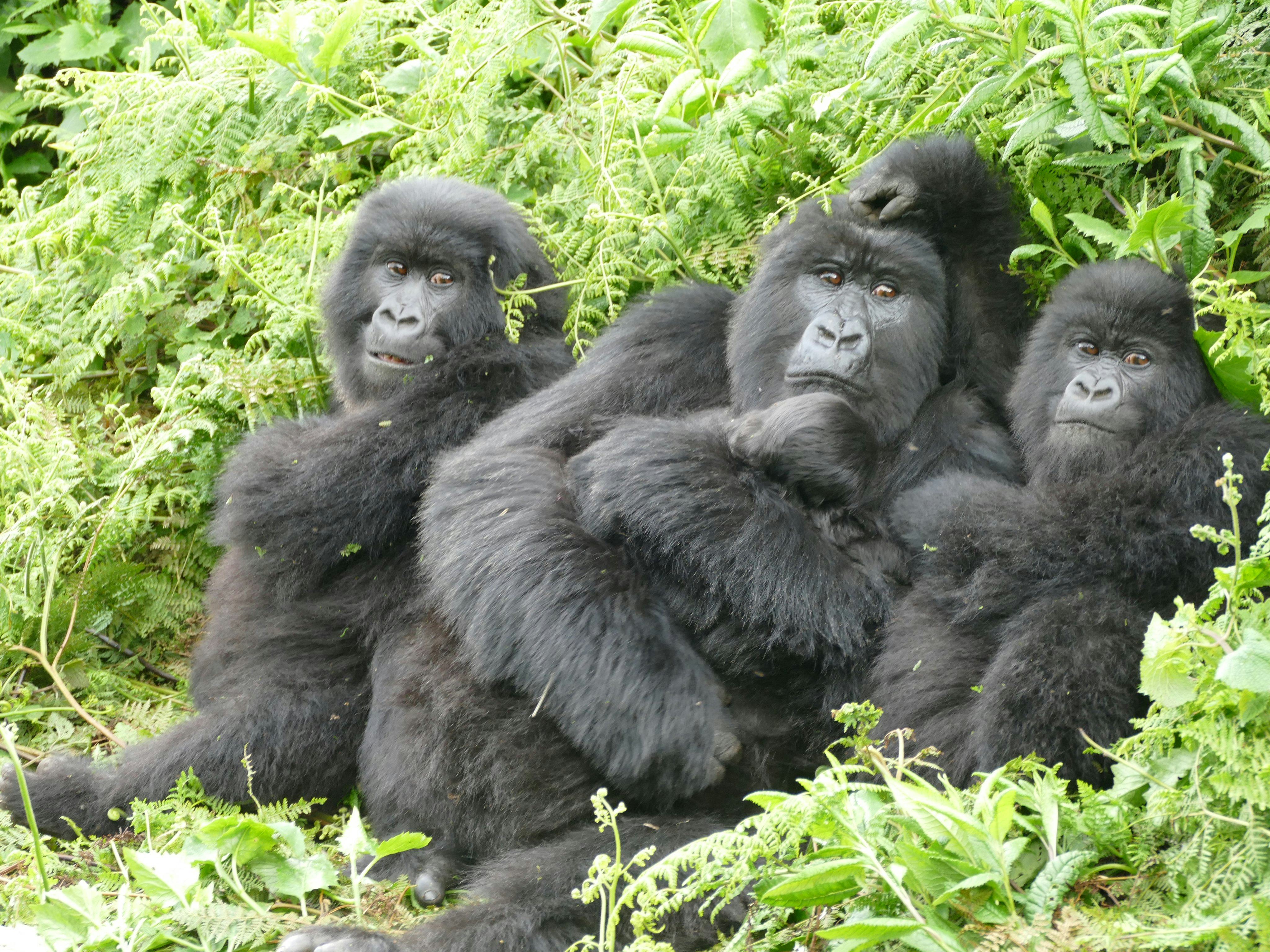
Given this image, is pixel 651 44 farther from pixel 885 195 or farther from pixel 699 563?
A: pixel 699 563

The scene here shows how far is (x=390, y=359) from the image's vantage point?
12.9 ft

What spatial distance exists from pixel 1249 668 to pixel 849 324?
1.47 meters

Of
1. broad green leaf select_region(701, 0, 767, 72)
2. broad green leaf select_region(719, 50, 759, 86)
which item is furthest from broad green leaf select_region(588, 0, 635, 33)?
broad green leaf select_region(719, 50, 759, 86)

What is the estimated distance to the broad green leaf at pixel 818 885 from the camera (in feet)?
7.01

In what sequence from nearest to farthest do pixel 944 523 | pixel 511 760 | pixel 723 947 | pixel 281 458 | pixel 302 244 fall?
pixel 723 947 < pixel 944 523 < pixel 511 760 < pixel 281 458 < pixel 302 244

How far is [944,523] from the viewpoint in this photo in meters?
2.85

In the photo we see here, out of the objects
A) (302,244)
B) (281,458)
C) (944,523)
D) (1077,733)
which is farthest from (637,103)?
(1077,733)

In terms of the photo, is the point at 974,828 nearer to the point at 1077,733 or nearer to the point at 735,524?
the point at 1077,733

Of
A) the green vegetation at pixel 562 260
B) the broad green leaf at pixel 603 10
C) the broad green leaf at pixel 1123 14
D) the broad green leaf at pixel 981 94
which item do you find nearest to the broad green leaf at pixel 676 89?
the green vegetation at pixel 562 260

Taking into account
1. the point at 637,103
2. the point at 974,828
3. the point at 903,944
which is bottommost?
the point at 903,944

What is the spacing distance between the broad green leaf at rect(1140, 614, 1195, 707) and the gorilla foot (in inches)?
60.7

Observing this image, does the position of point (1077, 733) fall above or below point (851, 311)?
below

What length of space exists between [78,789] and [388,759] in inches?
35.3


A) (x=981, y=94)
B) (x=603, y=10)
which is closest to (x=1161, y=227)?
(x=981, y=94)
